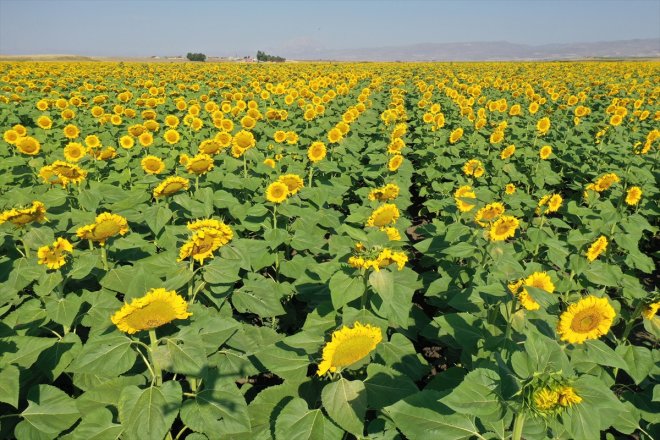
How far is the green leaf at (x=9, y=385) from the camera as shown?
6.46 ft

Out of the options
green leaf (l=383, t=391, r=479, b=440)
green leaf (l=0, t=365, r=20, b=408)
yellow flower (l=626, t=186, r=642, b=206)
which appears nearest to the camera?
green leaf (l=383, t=391, r=479, b=440)

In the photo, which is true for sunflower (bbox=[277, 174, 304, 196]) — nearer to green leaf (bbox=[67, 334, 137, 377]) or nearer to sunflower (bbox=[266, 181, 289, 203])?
sunflower (bbox=[266, 181, 289, 203])

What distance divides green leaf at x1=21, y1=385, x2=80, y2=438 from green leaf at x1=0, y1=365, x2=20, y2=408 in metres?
0.24

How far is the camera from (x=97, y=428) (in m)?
2.18

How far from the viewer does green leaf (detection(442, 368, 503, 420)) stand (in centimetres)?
155

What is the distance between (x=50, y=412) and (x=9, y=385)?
31 centimetres

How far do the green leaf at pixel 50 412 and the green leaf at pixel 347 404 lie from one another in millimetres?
1434

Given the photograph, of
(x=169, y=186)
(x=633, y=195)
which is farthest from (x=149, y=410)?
(x=633, y=195)

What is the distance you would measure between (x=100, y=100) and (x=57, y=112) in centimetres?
232

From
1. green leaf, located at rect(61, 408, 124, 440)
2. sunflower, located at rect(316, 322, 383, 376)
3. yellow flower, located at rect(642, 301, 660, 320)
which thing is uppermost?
sunflower, located at rect(316, 322, 383, 376)

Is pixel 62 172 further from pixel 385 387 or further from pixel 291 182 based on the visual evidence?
pixel 385 387

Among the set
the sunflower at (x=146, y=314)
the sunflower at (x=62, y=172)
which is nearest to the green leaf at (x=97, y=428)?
the sunflower at (x=146, y=314)

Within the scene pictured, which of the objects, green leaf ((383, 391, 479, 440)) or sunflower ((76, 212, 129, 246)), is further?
sunflower ((76, 212, 129, 246))

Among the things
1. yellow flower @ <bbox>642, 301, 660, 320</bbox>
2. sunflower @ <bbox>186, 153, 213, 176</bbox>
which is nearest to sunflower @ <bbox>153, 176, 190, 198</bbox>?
sunflower @ <bbox>186, 153, 213, 176</bbox>
